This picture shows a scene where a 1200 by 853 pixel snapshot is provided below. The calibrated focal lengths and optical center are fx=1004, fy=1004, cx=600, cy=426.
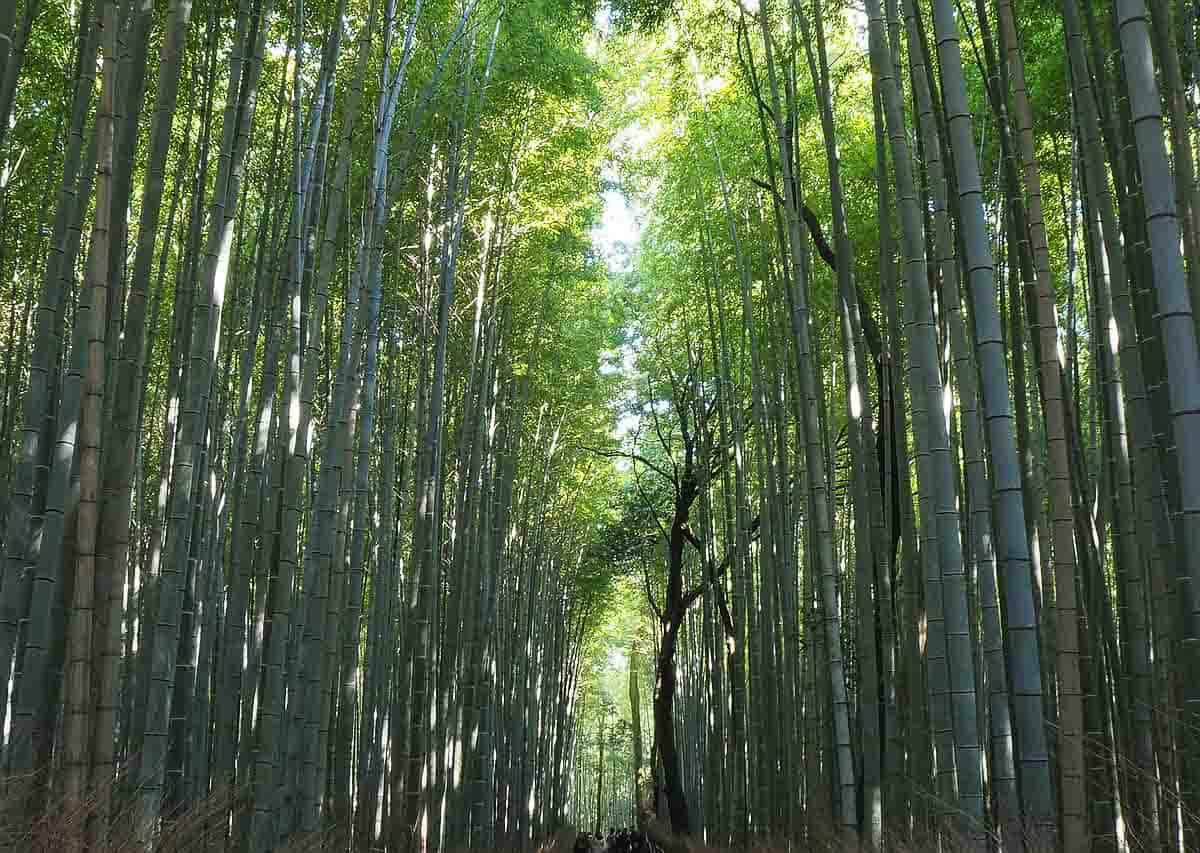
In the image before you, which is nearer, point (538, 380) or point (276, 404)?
point (276, 404)

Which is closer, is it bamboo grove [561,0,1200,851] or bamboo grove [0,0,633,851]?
bamboo grove [561,0,1200,851]

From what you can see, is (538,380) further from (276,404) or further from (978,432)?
(978,432)

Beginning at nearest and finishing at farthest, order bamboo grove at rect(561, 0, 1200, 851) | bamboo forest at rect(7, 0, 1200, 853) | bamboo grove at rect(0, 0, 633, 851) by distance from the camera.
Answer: bamboo grove at rect(561, 0, 1200, 851) → bamboo forest at rect(7, 0, 1200, 853) → bamboo grove at rect(0, 0, 633, 851)

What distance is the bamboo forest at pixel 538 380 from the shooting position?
245 centimetres

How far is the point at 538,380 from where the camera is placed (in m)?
9.21

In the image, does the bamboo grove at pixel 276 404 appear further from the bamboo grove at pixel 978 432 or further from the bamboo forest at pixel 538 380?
the bamboo grove at pixel 978 432

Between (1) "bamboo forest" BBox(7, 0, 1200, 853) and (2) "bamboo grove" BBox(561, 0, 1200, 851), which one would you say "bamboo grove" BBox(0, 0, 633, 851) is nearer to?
(1) "bamboo forest" BBox(7, 0, 1200, 853)

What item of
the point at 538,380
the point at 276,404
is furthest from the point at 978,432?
the point at 538,380

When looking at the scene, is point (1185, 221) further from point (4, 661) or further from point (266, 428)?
point (4, 661)

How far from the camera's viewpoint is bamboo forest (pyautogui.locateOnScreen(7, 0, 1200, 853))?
2449 mm

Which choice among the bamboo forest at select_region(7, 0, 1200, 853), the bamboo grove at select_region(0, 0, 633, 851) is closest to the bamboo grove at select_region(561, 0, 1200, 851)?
the bamboo forest at select_region(7, 0, 1200, 853)

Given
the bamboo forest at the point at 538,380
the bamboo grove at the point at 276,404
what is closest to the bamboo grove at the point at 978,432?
the bamboo forest at the point at 538,380

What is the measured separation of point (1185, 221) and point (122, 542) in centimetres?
295

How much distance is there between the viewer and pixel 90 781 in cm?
230
